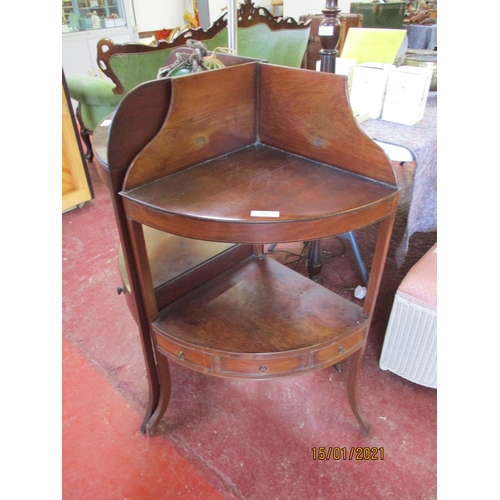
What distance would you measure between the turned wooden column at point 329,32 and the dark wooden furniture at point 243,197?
330 millimetres

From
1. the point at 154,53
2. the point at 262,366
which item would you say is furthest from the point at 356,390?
the point at 154,53

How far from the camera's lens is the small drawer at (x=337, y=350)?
0.89 meters

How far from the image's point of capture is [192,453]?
1109 mm

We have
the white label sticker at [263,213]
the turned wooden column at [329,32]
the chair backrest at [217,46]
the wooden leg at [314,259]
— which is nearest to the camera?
the white label sticker at [263,213]

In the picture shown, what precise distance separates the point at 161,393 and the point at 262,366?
37cm

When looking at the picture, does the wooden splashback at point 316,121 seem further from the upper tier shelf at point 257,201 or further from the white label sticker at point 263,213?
the white label sticker at point 263,213

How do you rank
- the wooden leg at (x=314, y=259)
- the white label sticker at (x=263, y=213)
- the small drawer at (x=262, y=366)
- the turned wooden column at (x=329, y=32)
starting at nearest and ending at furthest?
the white label sticker at (x=263, y=213) < the small drawer at (x=262, y=366) < the turned wooden column at (x=329, y=32) < the wooden leg at (x=314, y=259)

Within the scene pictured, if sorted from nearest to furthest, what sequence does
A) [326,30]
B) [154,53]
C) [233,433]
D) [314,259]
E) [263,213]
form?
[263,213], [326,30], [233,433], [314,259], [154,53]

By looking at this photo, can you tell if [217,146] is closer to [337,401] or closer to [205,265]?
[205,265]

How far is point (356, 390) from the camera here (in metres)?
1.08

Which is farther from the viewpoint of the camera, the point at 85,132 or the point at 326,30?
the point at 85,132

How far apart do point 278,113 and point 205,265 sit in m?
0.46
